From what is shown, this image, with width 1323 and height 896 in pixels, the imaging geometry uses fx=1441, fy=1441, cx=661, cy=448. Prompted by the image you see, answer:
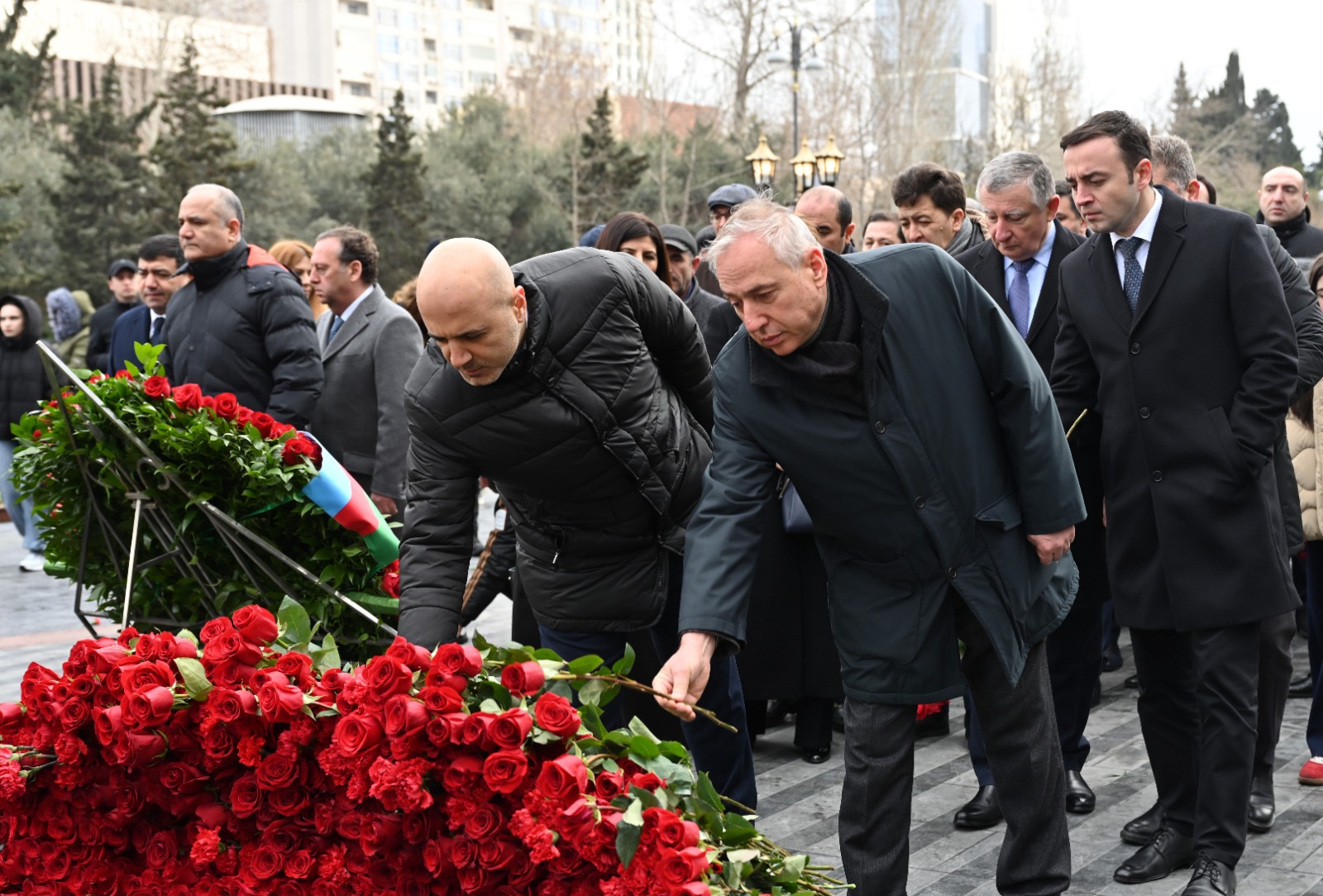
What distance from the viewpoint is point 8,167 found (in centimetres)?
2842

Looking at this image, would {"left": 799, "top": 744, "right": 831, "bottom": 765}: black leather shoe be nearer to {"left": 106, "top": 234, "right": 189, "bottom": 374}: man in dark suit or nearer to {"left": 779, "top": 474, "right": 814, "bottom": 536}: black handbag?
{"left": 779, "top": 474, "right": 814, "bottom": 536}: black handbag

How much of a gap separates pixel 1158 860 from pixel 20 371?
9.93 meters

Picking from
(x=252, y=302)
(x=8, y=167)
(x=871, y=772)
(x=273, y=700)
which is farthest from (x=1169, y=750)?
(x=8, y=167)

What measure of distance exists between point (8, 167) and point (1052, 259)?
2776 cm

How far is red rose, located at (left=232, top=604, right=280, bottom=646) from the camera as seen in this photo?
2988mm

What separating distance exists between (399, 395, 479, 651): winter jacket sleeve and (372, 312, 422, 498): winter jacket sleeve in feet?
8.66

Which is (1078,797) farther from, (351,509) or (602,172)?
(602,172)

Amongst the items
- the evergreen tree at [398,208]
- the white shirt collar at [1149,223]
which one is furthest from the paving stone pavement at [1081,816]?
the evergreen tree at [398,208]

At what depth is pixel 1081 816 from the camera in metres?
5.05

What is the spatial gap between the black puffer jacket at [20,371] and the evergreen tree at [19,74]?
A: 2281cm

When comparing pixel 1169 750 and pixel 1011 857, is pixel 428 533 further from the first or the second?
pixel 1169 750

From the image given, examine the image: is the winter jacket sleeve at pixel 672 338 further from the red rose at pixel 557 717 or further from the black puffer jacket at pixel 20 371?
the black puffer jacket at pixel 20 371

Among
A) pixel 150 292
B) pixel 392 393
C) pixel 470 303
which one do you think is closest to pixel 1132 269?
pixel 470 303

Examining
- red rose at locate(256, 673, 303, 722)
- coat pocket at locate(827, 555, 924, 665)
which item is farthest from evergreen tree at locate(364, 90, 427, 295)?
red rose at locate(256, 673, 303, 722)
